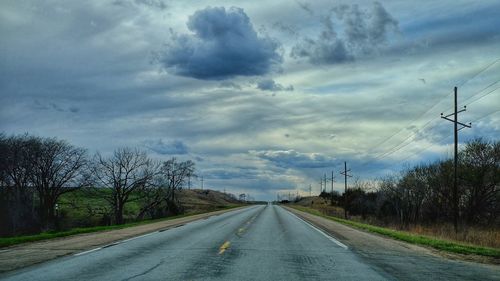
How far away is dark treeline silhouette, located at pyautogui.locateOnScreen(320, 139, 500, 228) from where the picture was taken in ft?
167

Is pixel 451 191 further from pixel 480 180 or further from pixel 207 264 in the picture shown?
pixel 207 264

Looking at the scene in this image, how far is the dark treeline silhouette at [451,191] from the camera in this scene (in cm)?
5094

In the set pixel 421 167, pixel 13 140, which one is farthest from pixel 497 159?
pixel 13 140

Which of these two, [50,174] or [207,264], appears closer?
[207,264]

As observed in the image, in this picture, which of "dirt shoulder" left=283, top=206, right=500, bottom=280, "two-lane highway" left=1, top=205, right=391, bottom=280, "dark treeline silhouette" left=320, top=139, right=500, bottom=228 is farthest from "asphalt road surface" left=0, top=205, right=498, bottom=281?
"dark treeline silhouette" left=320, top=139, right=500, bottom=228

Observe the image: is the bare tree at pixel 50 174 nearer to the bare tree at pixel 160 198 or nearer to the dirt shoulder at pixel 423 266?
the bare tree at pixel 160 198

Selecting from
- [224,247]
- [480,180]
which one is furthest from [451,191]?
[224,247]

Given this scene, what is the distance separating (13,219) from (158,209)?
19004mm

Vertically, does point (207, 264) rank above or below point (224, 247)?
above

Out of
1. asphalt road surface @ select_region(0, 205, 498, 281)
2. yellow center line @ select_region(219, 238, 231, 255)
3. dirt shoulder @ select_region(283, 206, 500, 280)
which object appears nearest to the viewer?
asphalt road surface @ select_region(0, 205, 498, 281)

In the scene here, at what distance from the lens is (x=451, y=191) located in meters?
55.3

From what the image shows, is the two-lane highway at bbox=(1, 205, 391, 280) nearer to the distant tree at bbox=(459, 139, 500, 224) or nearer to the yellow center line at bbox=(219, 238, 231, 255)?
the yellow center line at bbox=(219, 238, 231, 255)

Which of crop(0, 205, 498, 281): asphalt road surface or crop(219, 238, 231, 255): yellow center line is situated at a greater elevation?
crop(0, 205, 498, 281): asphalt road surface

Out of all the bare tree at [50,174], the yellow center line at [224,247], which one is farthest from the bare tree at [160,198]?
the yellow center line at [224,247]
